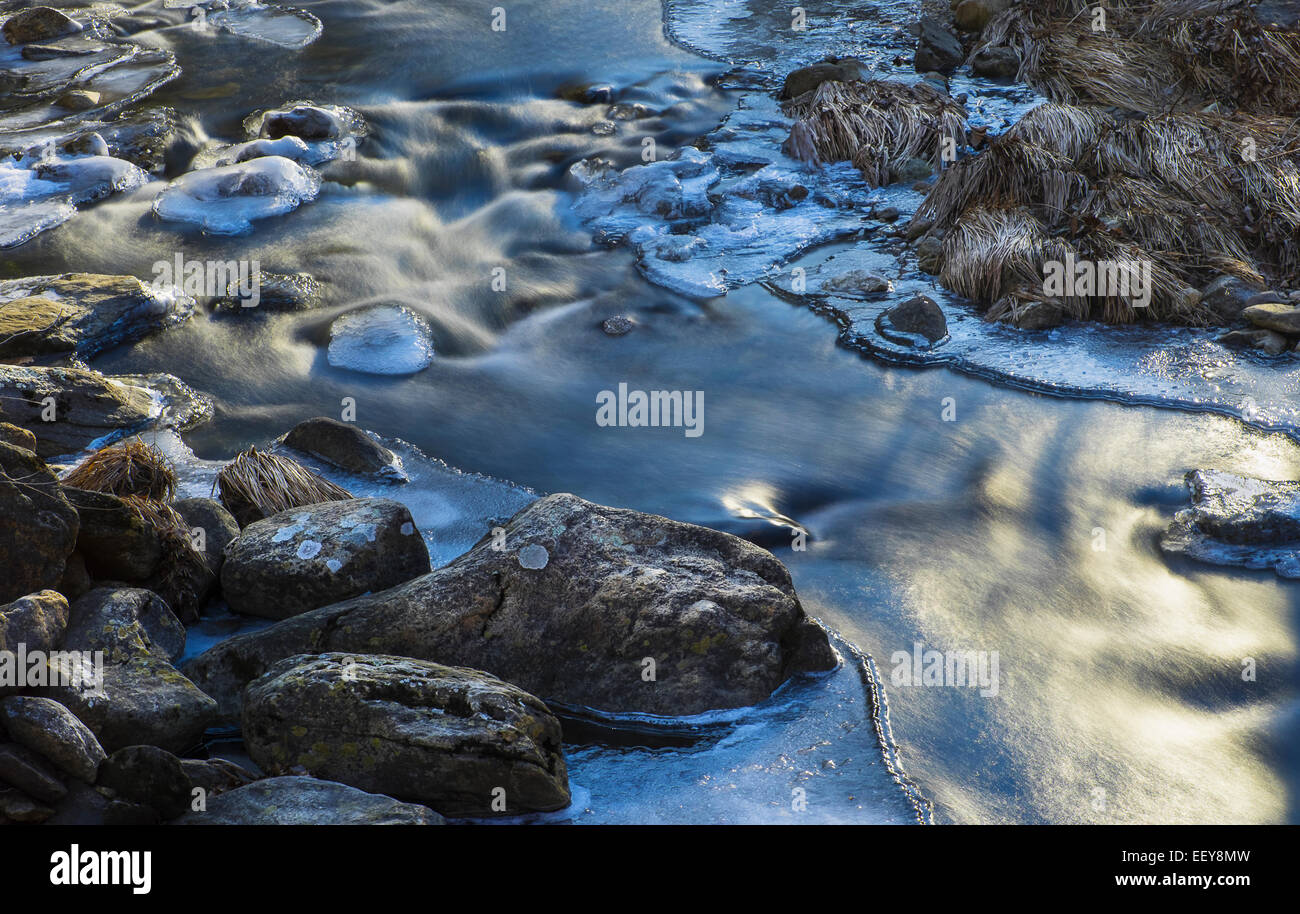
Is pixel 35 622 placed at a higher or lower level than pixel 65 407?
higher

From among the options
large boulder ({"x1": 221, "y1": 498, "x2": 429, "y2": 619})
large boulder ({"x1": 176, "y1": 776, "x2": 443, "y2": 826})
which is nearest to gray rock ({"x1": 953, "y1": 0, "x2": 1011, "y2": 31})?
large boulder ({"x1": 221, "y1": 498, "x2": 429, "y2": 619})

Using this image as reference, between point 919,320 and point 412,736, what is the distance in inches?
231

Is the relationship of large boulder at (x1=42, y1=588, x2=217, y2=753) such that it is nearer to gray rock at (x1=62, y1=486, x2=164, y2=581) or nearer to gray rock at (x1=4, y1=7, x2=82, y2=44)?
gray rock at (x1=62, y1=486, x2=164, y2=581)

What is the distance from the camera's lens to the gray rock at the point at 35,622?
426cm

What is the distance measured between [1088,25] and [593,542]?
11.2 m

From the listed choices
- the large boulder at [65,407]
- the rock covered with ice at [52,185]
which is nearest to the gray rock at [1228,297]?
the large boulder at [65,407]

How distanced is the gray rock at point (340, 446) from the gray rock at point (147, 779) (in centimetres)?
322

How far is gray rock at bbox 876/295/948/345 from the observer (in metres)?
8.63

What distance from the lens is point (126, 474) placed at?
5840 millimetres

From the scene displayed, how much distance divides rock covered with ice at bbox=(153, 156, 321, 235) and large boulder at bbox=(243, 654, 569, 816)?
701cm

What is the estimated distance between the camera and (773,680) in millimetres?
4980

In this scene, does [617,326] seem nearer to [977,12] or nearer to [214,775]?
[214,775]

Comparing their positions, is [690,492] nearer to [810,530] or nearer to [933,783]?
[810,530]

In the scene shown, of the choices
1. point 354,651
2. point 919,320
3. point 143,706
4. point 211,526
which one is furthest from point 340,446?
point 919,320
